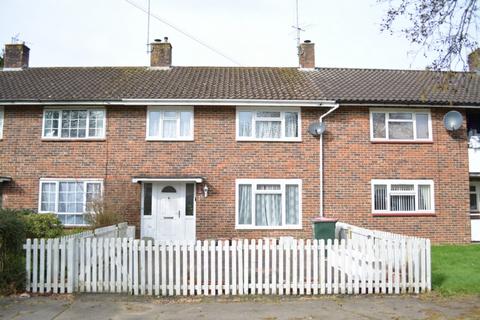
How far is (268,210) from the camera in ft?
51.6

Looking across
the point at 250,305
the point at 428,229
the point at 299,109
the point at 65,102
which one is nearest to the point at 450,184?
the point at 428,229

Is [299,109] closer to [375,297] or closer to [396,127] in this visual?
[396,127]

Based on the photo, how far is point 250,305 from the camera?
25.2 ft

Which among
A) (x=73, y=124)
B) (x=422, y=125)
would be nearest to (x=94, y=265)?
(x=73, y=124)

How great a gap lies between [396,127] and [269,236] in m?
6.02

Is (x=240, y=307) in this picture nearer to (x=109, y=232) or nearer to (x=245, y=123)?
(x=109, y=232)

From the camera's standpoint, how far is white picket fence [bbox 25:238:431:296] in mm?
8391

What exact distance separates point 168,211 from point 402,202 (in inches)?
322

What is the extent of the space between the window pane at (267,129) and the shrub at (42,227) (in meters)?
7.26

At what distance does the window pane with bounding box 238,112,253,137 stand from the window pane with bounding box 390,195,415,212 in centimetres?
555

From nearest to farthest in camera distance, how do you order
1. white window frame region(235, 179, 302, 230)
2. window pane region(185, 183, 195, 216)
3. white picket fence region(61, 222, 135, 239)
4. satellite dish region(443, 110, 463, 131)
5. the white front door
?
white picket fence region(61, 222, 135, 239) → white window frame region(235, 179, 302, 230) → the white front door → window pane region(185, 183, 195, 216) → satellite dish region(443, 110, 463, 131)

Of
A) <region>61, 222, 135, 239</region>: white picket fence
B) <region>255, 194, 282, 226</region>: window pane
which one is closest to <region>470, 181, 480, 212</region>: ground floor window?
<region>255, 194, 282, 226</region>: window pane

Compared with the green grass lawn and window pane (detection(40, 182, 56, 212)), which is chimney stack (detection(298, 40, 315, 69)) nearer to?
the green grass lawn

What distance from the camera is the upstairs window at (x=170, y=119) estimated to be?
16.1 metres
